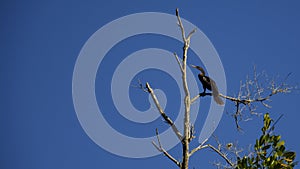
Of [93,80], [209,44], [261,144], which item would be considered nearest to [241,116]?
[261,144]

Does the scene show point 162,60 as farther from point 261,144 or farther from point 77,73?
point 261,144

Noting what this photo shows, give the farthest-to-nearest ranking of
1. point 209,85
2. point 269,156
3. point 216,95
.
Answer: point 209,85, point 216,95, point 269,156

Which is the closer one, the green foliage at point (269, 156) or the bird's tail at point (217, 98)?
the green foliage at point (269, 156)

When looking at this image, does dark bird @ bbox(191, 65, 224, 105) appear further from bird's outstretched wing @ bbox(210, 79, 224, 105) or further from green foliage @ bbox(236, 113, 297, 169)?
green foliage @ bbox(236, 113, 297, 169)

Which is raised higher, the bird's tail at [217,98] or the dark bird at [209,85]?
the dark bird at [209,85]

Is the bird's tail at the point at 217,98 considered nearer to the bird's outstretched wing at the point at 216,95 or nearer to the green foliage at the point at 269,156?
the bird's outstretched wing at the point at 216,95

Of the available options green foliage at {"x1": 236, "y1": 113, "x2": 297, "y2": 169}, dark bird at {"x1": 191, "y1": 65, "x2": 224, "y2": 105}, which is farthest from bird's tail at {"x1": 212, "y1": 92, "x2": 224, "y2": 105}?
green foliage at {"x1": 236, "y1": 113, "x2": 297, "y2": 169}

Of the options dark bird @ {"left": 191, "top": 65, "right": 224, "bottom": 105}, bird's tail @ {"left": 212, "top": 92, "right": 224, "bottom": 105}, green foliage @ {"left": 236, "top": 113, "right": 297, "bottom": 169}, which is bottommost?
green foliage @ {"left": 236, "top": 113, "right": 297, "bottom": 169}

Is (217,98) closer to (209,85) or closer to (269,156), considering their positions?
(209,85)

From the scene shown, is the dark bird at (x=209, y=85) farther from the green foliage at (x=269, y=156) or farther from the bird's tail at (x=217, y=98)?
the green foliage at (x=269, y=156)

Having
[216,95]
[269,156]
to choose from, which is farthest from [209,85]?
[269,156]

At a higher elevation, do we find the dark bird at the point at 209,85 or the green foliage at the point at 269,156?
the dark bird at the point at 209,85

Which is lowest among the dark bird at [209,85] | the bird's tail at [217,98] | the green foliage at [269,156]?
the green foliage at [269,156]

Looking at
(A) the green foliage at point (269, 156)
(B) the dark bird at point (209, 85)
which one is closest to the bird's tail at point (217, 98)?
(B) the dark bird at point (209, 85)
